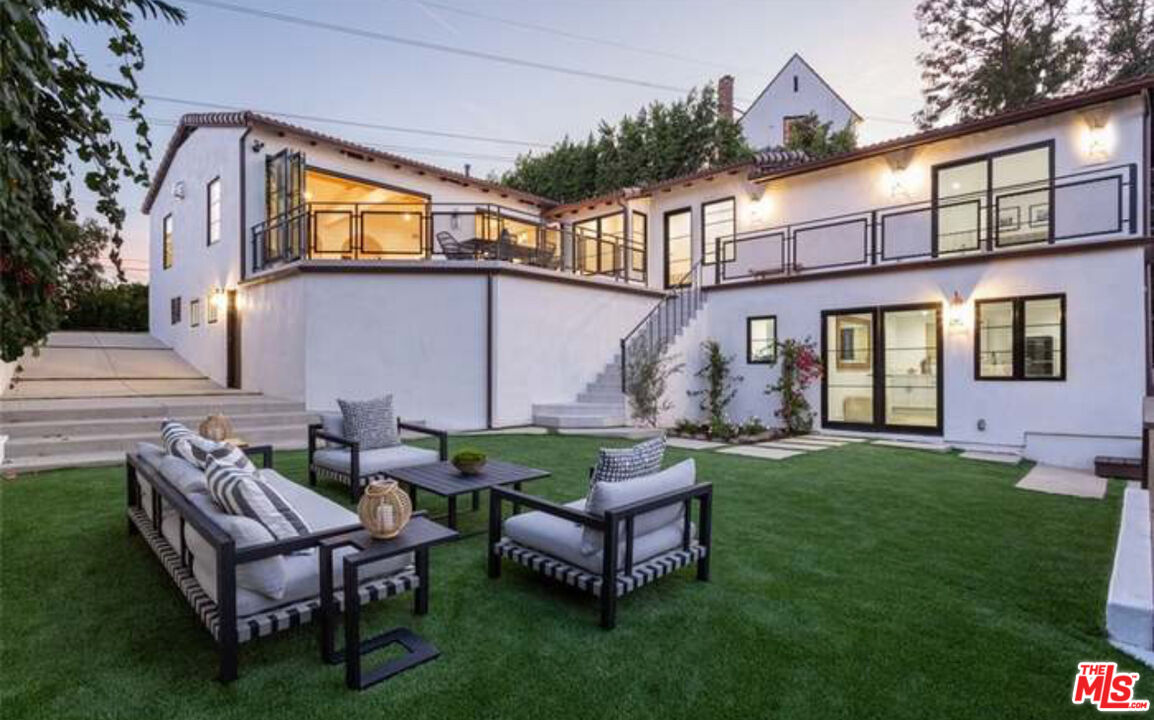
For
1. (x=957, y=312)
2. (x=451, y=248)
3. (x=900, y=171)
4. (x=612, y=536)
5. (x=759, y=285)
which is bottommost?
(x=612, y=536)

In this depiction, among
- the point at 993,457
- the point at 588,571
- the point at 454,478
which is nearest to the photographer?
the point at 588,571

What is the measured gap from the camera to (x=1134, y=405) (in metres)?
7.85

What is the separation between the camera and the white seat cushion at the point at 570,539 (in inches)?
125

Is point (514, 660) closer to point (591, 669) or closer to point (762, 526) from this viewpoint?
point (591, 669)

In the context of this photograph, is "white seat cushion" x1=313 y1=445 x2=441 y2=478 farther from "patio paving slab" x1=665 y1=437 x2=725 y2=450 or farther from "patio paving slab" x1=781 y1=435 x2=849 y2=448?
"patio paving slab" x1=781 y1=435 x2=849 y2=448

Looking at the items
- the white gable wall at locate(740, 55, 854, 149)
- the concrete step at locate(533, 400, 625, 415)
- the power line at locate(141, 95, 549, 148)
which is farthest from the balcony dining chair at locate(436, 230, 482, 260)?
the white gable wall at locate(740, 55, 854, 149)

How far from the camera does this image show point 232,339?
12.4m

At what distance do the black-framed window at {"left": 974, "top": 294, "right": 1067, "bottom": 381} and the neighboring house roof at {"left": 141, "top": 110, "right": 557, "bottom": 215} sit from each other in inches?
417

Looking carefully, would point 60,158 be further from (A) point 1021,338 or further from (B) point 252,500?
(A) point 1021,338

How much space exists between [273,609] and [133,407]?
24.5ft

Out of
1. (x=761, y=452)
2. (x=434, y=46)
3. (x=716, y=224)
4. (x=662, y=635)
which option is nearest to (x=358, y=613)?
(x=662, y=635)

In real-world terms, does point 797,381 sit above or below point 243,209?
below

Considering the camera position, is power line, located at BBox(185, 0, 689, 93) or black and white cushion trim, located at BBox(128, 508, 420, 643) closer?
black and white cushion trim, located at BBox(128, 508, 420, 643)

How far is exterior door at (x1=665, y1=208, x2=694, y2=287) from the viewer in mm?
14094
